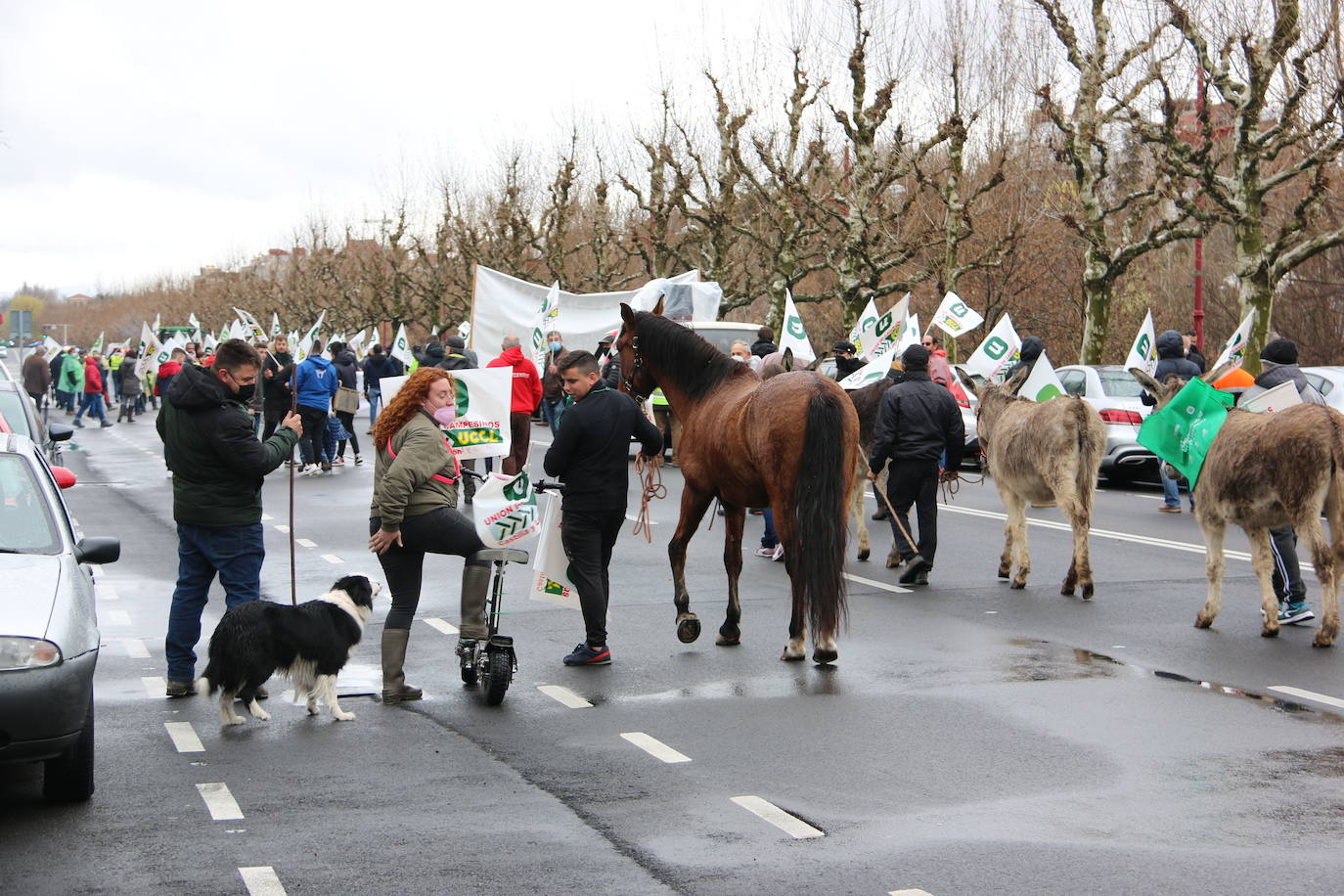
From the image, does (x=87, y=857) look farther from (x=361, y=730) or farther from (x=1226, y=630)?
(x=1226, y=630)

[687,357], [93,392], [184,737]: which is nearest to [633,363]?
[687,357]

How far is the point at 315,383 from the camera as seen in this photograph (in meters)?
23.6

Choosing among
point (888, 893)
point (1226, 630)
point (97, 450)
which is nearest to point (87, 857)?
point (888, 893)

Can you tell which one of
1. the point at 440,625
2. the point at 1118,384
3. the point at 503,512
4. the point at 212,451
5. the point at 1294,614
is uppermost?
the point at 1118,384

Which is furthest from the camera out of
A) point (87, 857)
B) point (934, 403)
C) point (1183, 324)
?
point (1183, 324)

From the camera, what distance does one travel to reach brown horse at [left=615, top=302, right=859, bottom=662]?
9062 mm

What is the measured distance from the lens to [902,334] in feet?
68.3

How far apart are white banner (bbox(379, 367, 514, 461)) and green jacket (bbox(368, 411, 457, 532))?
3.17m

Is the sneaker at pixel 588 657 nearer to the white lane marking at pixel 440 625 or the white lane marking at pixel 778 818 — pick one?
the white lane marking at pixel 440 625

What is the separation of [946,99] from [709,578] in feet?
77.7

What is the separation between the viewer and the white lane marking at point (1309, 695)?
27.2 ft

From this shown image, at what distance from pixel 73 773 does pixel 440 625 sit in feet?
15.8

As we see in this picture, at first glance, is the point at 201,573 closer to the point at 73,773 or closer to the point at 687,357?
→ the point at 73,773

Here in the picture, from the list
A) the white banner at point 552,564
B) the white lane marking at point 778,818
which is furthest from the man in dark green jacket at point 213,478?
the white lane marking at point 778,818
